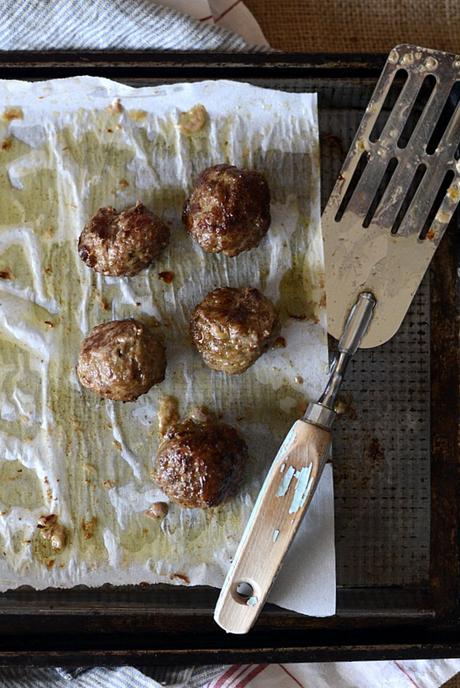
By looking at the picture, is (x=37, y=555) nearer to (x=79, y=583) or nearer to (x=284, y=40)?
(x=79, y=583)

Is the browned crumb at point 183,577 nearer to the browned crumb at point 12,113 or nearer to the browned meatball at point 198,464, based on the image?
the browned meatball at point 198,464

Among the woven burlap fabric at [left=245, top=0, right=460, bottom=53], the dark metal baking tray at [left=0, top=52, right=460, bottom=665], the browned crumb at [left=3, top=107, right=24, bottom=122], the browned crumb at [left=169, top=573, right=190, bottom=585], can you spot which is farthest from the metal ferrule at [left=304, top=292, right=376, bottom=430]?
the browned crumb at [left=3, top=107, right=24, bottom=122]

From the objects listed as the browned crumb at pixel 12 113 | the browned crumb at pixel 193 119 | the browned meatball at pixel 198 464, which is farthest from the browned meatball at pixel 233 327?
the browned crumb at pixel 12 113

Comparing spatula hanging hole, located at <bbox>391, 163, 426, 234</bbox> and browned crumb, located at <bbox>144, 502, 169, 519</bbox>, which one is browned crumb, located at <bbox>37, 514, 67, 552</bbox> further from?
spatula hanging hole, located at <bbox>391, 163, 426, 234</bbox>

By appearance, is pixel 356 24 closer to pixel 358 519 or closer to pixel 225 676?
pixel 358 519

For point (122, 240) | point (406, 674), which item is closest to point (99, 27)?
point (122, 240)

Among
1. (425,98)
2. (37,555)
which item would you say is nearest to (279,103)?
(425,98)
